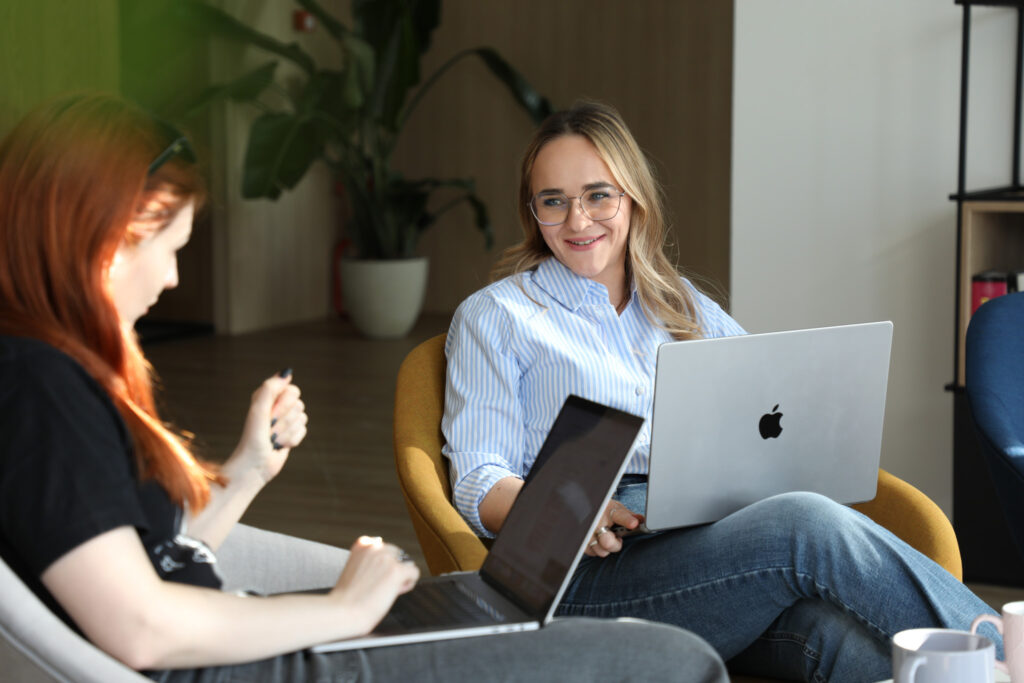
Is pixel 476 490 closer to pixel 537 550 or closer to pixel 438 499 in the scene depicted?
pixel 438 499

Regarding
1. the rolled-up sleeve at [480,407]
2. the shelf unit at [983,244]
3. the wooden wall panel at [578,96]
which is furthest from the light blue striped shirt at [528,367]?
the wooden wall panel at [578,96]

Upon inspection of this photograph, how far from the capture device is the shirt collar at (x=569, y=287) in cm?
215

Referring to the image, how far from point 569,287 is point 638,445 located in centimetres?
33

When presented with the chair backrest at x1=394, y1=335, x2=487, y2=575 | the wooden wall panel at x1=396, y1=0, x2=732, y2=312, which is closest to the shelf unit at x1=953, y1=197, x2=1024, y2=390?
the chair backrest at x1=394, y1=335, x2=487, y2=575

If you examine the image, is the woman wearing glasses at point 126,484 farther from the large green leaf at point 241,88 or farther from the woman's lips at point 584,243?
the large green leaf at point 241,88

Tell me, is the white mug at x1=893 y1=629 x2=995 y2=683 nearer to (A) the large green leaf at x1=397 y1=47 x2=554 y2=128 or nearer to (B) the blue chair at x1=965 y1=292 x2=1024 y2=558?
(B) the blue chair at x1=965 y1=292 x2=1024 y2=558

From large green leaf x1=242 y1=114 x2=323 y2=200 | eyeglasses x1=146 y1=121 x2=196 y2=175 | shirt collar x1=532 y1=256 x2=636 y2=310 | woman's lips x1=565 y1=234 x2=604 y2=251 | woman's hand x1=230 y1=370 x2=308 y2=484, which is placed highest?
large green leaf x1=242 y1=114 x2=323 y2=200

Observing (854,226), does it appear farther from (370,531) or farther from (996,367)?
(370,531)

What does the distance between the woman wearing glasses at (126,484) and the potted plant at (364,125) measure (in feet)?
18.7

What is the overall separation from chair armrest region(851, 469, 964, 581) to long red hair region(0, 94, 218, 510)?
1247mm

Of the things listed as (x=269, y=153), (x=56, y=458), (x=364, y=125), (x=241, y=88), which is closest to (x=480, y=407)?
(x=56, y=458)

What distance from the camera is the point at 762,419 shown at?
5.61ft

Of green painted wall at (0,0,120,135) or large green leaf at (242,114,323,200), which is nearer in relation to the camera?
green painted wall at (0,0,120,135)

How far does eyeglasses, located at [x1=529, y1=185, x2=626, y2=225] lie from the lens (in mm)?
2133
